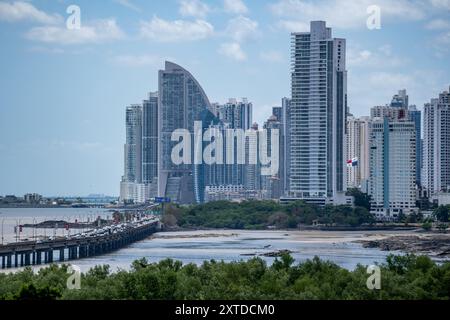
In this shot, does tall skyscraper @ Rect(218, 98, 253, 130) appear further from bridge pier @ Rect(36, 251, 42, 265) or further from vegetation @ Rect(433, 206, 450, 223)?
bridge pier @ Rect(36, 251, 42, 265)

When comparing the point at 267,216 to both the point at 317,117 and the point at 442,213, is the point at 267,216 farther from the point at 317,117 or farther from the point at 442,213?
the point at 317,117

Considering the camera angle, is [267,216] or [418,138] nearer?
[267,216]

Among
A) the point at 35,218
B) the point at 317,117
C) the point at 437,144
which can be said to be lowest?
the point at 35,218

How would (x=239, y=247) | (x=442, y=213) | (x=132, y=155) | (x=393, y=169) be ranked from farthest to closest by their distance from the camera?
(x=132, y=155) → (x=393, y=169) → (x=442, y=213) → (x=239, y=247)

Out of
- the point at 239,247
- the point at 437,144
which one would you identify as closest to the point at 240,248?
the point at 239,247

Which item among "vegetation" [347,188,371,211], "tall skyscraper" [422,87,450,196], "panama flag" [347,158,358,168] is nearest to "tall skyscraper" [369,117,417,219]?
"vegetation" [347,188,371,211]

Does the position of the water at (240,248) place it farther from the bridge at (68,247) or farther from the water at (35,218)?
the water at (35,218)
